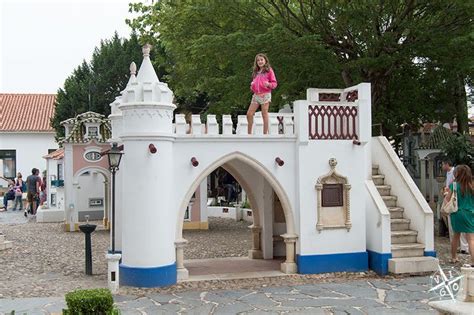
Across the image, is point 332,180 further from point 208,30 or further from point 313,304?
point 208,30

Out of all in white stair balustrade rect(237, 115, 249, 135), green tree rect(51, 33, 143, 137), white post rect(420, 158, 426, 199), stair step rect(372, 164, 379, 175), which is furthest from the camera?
green tree rect(51, 33, 143, 137)

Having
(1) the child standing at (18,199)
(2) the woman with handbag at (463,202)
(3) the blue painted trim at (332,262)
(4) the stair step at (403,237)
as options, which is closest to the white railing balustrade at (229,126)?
(3) the blue painted trim at (332,262)

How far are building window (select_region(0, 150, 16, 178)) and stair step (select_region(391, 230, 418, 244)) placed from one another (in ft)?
113

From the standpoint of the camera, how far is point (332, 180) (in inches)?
440

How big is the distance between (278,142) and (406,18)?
6.37 meters

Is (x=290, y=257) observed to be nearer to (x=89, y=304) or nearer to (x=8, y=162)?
(x=89, y=304)

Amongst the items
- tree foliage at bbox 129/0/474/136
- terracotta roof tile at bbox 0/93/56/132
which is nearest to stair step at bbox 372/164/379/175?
tree foliage at bbox 129/0/474/136

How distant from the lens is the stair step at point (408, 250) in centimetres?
1103

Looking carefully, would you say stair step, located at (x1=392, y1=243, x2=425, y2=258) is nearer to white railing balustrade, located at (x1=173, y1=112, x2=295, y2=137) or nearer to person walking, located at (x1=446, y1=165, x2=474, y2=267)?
person walking, located at (x1=446, y1=165, x2=474, y2=267)

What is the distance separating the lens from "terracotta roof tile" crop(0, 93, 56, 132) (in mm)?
40375

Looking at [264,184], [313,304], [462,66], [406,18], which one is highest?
[406,18]

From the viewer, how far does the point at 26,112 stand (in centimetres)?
4194

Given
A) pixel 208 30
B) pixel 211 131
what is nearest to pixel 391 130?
pixel 208 30

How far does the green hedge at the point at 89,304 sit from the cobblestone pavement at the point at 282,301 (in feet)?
5.60
